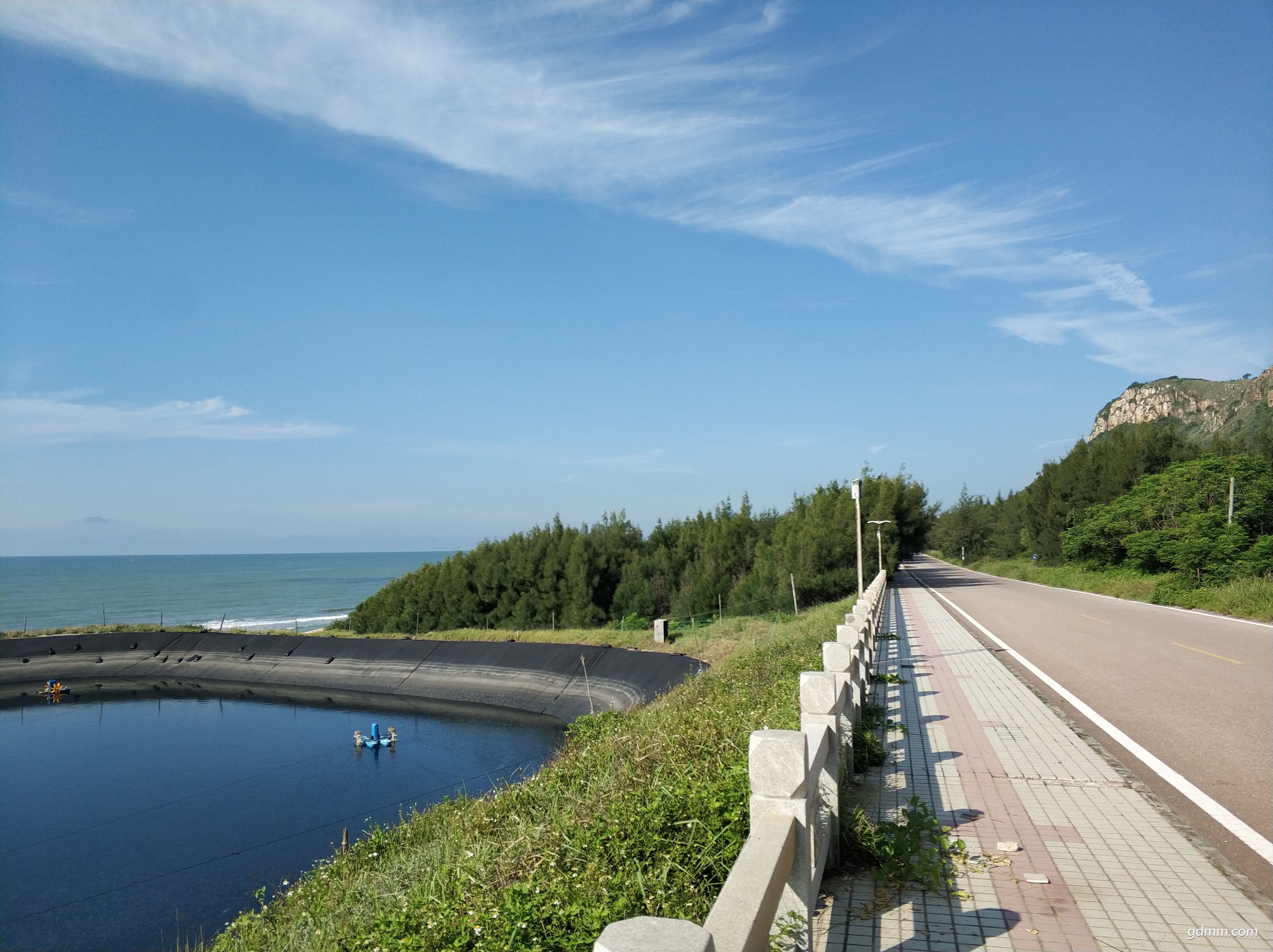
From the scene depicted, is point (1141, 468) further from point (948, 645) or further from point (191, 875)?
point (191, 875)

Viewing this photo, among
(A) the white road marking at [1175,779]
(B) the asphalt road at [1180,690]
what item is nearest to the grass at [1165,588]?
(B) the asphalt road at [1180,690]

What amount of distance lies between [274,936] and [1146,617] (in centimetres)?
1987

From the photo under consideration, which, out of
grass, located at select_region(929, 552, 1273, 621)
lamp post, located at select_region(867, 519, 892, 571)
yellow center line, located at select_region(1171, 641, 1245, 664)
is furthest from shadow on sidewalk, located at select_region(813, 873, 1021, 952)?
lamp post, located at select_region(867, 519, 892, 571)

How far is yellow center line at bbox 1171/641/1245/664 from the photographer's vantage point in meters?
11.9

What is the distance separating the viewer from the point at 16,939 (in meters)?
13.2

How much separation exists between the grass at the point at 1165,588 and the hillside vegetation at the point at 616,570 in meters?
7.94

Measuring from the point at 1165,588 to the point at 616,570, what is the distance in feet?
91.3

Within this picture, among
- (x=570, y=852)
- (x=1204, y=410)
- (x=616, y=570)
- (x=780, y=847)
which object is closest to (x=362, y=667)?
(x=616, y=570)

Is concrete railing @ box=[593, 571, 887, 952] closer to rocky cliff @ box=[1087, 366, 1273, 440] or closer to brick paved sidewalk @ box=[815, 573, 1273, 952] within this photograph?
brick paved sidewalk @ box=[815, 573, 1273, 952]

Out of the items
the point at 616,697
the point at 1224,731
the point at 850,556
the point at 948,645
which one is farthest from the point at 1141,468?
the point at 1224,731

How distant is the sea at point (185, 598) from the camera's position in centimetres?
7312

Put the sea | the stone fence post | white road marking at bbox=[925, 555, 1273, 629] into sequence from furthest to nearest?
the sea < white road marking at bbox=[925, 555, 1273, 629] < the stone fence post

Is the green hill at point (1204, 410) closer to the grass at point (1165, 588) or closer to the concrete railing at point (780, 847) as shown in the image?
the grass at point (1165, 588)

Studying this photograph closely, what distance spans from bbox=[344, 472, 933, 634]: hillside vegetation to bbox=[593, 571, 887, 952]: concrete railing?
3526 cm
